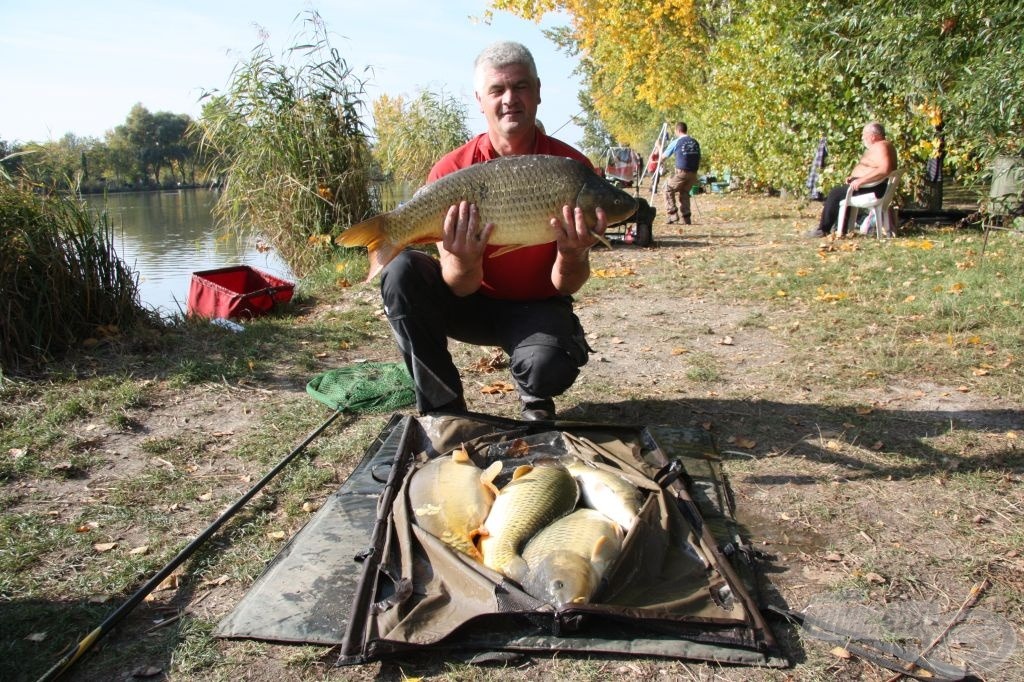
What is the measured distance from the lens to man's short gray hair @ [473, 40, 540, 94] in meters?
2.84

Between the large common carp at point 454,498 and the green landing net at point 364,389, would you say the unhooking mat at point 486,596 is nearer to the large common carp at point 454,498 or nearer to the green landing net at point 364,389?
the large common carp at point 454,498

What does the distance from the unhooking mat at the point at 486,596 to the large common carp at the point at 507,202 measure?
88 cm

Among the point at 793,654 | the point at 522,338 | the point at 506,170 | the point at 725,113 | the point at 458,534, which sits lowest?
the point at 793,654

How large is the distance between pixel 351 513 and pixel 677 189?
11.2m

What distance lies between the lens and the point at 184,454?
3180 millimetres

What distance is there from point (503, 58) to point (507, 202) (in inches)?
26.7

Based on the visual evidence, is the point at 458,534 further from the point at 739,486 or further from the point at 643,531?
the point at 739,486

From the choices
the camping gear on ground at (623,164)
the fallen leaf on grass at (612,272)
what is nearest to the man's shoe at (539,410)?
the fallen leaf on grass at (612,272)

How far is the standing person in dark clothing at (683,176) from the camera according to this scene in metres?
12.4

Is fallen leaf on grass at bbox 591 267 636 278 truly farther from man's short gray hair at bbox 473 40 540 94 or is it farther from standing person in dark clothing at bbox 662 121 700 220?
standing person in dark clothing at bbox 662 121 700 220

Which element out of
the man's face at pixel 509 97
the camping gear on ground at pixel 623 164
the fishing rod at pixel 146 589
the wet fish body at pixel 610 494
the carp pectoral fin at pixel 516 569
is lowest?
the fishing rod at pixel 146 589

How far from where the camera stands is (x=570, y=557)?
1916mm

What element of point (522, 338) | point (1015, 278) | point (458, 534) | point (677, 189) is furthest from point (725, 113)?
point (458, 534)

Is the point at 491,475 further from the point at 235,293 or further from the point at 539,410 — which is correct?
A: the point at 235,293
